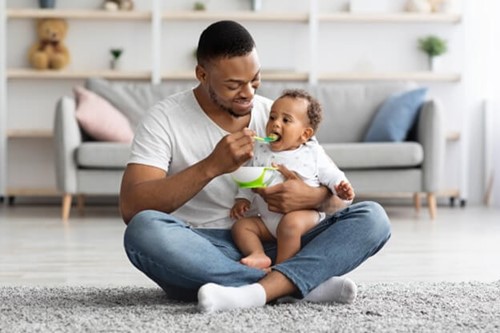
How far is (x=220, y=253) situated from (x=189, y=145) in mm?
324

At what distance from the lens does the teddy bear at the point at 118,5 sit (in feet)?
21.4

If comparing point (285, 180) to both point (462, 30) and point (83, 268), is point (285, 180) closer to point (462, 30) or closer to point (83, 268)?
point (83, 268)

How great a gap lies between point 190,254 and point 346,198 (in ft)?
1.40

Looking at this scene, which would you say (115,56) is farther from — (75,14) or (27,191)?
(27,191)

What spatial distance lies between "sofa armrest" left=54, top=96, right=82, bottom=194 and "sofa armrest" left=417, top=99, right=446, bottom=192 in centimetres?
199

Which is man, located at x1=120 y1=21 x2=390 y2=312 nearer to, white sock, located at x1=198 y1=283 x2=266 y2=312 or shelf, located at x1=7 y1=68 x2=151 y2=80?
white sock, located at x1=198 y1=283 x2=266 y2=312

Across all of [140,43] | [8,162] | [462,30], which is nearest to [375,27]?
[462,30]

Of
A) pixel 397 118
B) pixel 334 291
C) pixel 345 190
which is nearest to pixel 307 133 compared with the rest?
pixel 345 190

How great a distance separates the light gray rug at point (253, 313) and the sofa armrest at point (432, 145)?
2.77 metres

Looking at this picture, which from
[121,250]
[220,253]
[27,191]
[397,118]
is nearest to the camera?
[220,253]

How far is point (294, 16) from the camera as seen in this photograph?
652 centimetres

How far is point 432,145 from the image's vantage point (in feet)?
17.9

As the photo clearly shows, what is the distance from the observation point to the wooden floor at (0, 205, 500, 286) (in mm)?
3189

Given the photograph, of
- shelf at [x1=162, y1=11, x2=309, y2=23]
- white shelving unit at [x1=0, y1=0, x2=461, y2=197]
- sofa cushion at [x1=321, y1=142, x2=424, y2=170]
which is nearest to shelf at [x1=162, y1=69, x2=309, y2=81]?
white shelving unit at [x1=0, y1=0, x2=461, y2=197]
